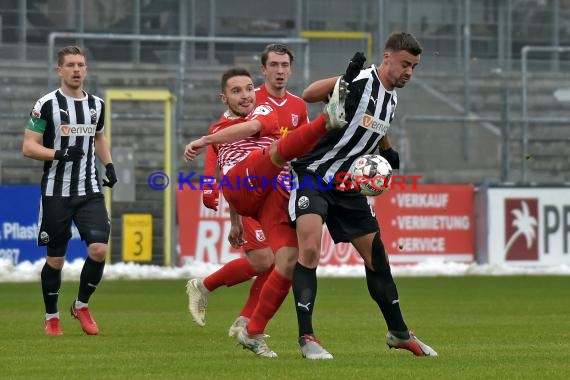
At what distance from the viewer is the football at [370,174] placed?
8117 mm

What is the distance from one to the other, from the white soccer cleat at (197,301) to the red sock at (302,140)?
97.5 inches

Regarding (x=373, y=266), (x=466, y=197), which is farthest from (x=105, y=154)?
(x=466, y=197)

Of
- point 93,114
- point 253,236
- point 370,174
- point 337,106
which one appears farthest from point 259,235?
point 337,106

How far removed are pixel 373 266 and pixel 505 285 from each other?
9.19 meters

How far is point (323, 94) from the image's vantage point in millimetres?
8094

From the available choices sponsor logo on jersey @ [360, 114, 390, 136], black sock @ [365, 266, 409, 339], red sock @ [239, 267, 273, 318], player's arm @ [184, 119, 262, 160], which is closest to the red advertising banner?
red sock @ [239, 267, 273, 318]

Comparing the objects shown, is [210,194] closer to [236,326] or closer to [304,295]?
[236,326]

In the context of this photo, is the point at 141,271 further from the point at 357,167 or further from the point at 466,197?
the point at 357,167

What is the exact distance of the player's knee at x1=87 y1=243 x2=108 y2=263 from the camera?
409 inches

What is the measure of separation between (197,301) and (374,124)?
268cm

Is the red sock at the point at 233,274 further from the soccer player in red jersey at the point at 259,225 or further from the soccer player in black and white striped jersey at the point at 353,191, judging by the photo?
the soccer player in black and white striped jersey at the point at 353,191

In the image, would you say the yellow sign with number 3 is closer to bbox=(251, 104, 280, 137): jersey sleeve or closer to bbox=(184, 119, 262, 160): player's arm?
bbox=(251, 104, 280, 137): jersey sleeve

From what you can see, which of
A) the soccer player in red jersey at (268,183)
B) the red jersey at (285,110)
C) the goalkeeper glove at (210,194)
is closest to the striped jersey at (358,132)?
the soccer player in red jersey at (268,183)

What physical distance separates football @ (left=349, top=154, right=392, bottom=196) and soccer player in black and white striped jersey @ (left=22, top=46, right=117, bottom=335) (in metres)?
2.93
